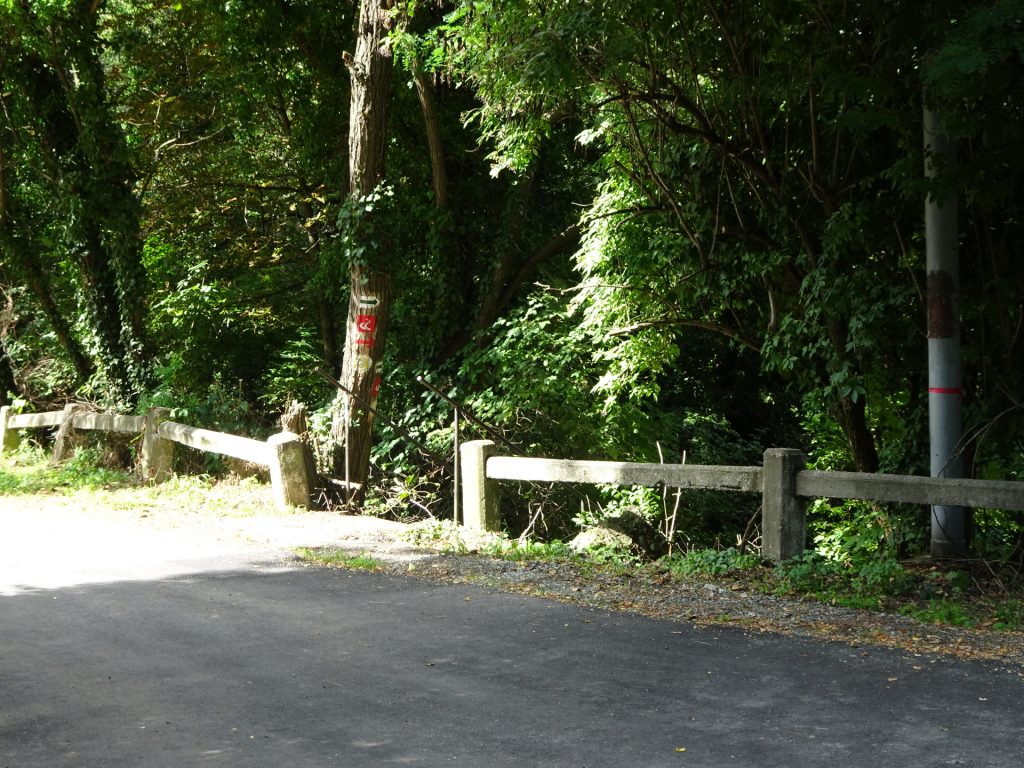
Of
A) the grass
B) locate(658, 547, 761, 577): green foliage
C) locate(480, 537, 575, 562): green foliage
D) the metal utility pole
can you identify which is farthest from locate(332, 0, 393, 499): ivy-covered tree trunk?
the metal utility pole

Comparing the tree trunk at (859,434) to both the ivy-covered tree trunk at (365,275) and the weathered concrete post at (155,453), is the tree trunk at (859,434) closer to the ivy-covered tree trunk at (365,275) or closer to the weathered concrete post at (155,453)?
the ivy-covered tree trunk at (365,275)

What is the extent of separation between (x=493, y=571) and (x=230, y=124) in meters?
14.4

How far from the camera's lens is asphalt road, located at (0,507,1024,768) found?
454 cm

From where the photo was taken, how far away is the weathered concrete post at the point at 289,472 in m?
12.4

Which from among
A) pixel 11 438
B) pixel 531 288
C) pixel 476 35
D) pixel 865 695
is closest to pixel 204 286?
pixel 11 438

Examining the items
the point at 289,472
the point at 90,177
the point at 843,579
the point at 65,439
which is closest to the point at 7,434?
the point at 65,439

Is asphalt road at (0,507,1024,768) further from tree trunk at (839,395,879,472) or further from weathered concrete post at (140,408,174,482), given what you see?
weathered concrete post at (140,408,174,482)

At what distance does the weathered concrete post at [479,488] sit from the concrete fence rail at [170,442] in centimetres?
242

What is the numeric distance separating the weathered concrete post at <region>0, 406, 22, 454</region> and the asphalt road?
44.7 feet

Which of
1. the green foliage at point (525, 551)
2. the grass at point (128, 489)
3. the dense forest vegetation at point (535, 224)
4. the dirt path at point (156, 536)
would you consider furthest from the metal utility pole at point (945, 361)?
the grass at point (128, 489)

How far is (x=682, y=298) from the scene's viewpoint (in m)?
12.5

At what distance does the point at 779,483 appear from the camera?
859 centimetres

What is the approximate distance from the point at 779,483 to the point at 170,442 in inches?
375

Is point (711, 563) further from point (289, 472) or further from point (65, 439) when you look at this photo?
point (65, 439)
